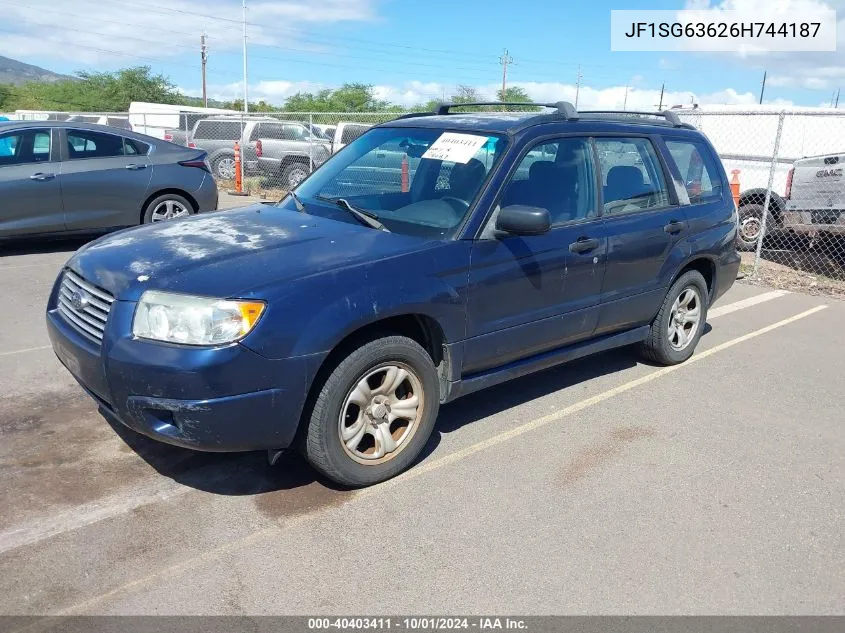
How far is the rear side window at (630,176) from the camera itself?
478cm

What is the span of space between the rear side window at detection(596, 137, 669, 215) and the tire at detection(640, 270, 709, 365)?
27.1 inches

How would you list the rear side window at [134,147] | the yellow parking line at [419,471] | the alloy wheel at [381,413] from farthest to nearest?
the rear side window at [134,147] < the alloy wheel at [381,413] < the yellow parking line at [419,471]

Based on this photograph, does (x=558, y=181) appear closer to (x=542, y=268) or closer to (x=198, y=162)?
(x=542, y=268)

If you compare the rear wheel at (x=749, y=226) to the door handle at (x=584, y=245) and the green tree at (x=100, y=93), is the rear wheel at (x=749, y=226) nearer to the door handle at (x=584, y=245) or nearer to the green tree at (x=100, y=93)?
the door handle at (x=584, y=245)

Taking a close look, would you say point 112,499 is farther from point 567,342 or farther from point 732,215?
point 732,215

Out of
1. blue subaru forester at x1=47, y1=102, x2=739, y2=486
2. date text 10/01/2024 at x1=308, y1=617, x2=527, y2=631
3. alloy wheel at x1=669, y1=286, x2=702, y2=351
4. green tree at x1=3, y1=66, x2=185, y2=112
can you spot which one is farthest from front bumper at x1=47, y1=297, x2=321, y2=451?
green tree at x1=3, y1=66, x2=185, y2=112

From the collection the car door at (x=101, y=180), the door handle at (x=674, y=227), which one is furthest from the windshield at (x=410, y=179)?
the car door at (x=101, y=180)

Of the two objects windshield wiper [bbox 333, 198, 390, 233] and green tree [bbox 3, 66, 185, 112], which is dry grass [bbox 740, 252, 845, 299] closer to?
windshield wiper [bbox 333, 198, 390, 233]

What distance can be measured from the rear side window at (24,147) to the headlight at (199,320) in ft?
21.8

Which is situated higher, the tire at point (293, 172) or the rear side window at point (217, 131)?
the rear side window at point (217, 131)

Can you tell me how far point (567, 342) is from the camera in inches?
183

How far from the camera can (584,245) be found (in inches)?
176

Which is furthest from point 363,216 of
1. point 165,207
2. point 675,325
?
point 165,207

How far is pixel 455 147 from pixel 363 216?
2.42 ft
